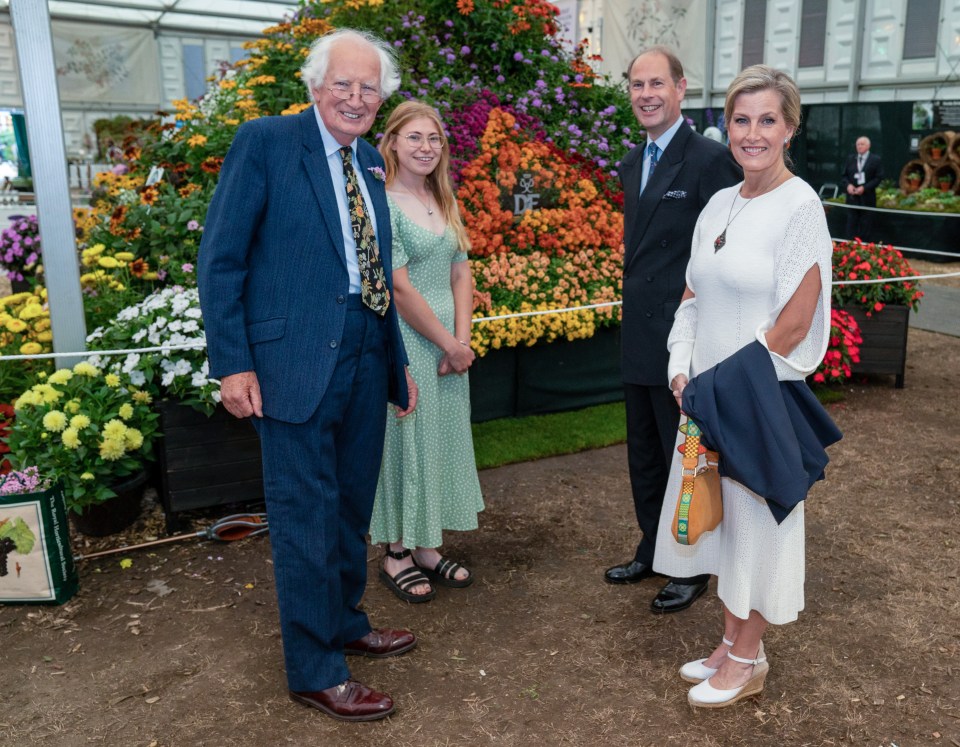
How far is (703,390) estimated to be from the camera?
8.45 feet

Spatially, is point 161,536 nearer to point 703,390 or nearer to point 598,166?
point 703,390

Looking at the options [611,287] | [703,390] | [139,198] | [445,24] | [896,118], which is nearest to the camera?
[703,390]

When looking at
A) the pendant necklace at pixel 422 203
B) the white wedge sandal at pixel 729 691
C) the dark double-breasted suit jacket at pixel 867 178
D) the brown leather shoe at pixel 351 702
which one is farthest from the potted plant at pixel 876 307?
the dark double-breasted suit jacket at pixel 867 178

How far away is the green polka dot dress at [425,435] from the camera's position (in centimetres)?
350

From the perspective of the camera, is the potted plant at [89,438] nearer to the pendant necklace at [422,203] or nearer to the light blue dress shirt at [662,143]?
the pendant necklace at [422,203]

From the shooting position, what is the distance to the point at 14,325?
16.3 ft

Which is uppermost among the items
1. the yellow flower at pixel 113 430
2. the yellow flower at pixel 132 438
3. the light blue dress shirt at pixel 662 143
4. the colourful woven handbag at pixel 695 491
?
the light blue dress shirt at pixel 662 143

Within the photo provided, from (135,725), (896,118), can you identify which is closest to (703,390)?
(135,725)

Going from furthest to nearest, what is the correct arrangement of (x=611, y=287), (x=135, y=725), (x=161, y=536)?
(x=611, y=287) → (x=161, y=536) → (x=135, y=725)

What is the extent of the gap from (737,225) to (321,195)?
1263 millimetres

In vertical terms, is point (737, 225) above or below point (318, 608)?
above

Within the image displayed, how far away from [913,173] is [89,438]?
46.9 ft

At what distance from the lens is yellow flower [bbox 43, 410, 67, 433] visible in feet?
12.9

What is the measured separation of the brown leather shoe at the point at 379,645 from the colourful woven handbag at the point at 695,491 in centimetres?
118
